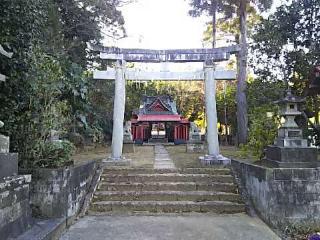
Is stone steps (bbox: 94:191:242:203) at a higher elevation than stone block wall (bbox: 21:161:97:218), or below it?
below

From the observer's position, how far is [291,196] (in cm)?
668

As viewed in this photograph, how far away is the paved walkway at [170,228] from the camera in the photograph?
19.4ft

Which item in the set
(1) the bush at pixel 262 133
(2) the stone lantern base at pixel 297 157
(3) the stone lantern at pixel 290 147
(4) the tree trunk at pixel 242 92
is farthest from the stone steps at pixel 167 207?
(4) the tree trunk at pixel 242 92

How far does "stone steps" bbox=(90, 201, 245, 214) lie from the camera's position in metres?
7.72

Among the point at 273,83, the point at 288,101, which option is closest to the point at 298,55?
the point at 273,83

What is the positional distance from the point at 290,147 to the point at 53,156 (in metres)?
4.90

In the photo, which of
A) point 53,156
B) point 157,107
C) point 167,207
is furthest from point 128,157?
point 157,107

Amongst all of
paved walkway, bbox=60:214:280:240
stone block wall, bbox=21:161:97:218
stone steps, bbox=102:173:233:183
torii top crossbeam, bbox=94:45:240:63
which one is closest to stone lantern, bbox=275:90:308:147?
paved walkway, bbox=60:214:280:240

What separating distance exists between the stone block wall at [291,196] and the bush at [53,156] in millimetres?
4119

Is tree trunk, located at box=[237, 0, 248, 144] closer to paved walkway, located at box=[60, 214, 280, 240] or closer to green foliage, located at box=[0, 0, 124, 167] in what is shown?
Answer: paved walkway, located at box=[60, 214, 280, 240]

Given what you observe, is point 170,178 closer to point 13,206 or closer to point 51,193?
point 51,193

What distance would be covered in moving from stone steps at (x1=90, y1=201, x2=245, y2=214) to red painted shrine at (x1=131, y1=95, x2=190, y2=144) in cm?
1631

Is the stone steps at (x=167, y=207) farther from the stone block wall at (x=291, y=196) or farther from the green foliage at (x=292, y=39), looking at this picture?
the green foliage at (x=292, y=39)

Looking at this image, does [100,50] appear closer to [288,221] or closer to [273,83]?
[273,83]
